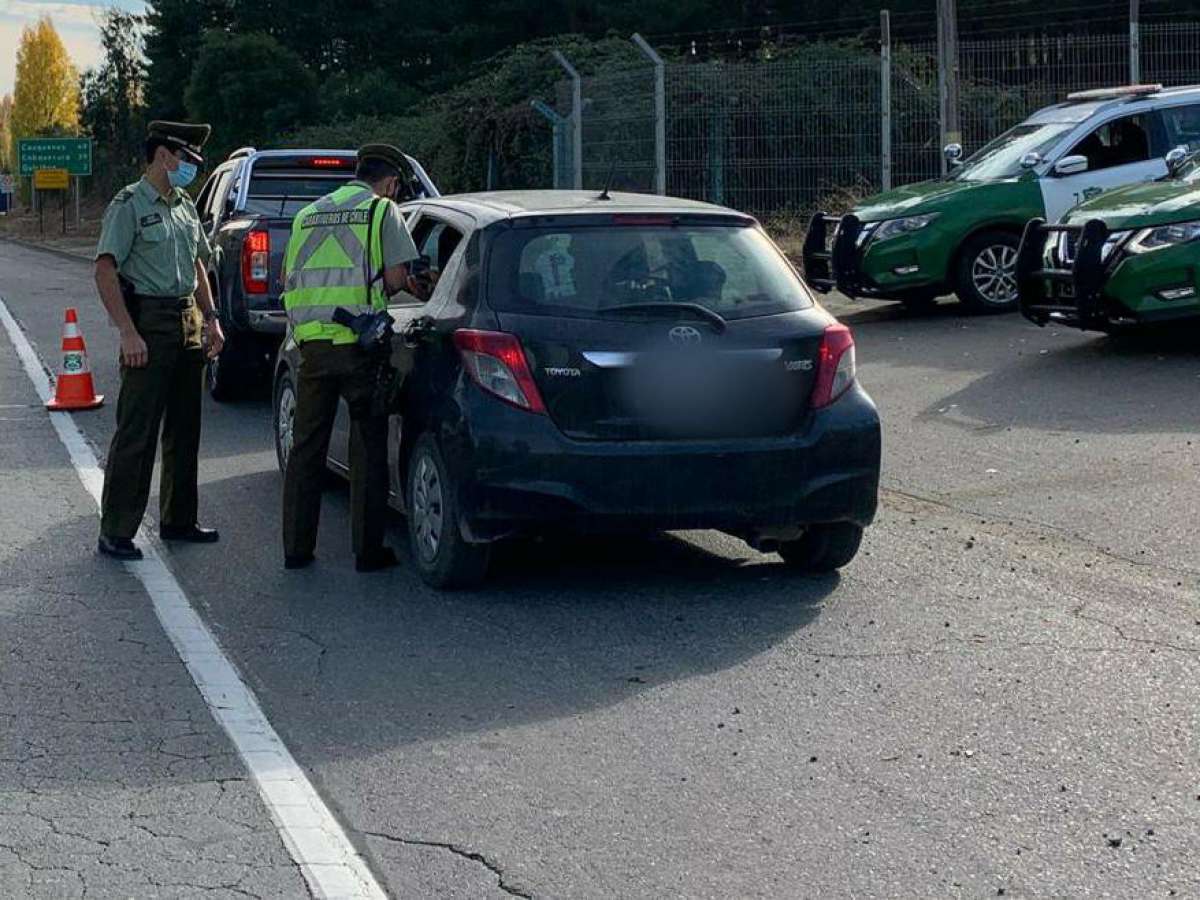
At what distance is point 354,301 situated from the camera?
27.7 feet

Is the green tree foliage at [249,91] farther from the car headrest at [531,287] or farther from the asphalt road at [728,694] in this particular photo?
the car headrest at [531,287]

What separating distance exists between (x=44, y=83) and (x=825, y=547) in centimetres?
11306

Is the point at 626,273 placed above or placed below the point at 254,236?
below

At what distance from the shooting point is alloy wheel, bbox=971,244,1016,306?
57.3 ft

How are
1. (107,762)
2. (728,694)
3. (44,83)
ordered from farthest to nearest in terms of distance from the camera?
(44,83), (728,694), (107,762)

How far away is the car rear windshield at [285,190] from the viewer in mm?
15836

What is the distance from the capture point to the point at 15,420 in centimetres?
1387

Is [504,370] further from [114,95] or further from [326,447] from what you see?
Result: [114,95]

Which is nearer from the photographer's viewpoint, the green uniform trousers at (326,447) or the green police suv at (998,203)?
the green uniform trousers at (326,447)

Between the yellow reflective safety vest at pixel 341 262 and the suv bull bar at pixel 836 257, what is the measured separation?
31.5 feet

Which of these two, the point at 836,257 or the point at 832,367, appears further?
the point at 836,257

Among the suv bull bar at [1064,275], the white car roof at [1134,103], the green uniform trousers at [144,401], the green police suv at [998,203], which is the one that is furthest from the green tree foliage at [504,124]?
the green uniform trousers at [144,401]

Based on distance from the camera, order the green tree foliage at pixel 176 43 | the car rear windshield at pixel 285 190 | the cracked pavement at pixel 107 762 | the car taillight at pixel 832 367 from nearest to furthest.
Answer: the cracked pavement at pixel 107 762 → the car taillight at pixel 832 367 → the car rear windshield at pixel 285 190 → the green tree foliage at pixel 176 43

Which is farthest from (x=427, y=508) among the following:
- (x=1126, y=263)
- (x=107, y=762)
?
(x=1126, y=263)
